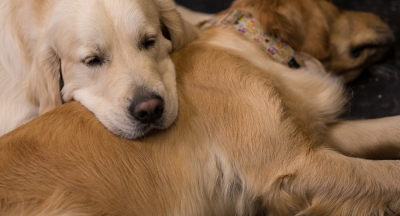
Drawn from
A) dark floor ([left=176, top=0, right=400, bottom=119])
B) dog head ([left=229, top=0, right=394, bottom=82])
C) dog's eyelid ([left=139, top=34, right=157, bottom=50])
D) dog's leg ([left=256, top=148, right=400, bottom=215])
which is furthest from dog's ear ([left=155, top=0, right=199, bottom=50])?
dark floor ([left=176, top=0, right=400, bottom=119])

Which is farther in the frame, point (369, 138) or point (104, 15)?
point (369, 138)

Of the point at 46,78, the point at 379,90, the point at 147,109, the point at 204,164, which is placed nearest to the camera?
the point at 147,109

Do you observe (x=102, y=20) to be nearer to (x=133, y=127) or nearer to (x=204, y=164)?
(x=133, y=127)

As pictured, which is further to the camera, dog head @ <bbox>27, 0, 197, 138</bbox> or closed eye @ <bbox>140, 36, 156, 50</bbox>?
closed eye @ <bbox>140, 36, 156, 50</bbox>

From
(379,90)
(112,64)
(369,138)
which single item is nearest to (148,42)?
(112,64)

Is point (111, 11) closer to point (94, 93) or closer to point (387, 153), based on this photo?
point (94, 93)

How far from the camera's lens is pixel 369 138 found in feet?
5.22

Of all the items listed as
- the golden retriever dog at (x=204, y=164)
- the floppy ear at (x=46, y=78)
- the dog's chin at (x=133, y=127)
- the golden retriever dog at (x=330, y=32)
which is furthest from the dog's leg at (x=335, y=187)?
the floppy ear at (x=46, y=78)

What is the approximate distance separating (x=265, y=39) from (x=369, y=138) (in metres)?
0.50

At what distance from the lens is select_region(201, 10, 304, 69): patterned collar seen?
167 cm

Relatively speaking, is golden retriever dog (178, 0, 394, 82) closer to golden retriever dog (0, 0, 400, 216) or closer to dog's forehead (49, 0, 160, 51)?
golden retriever dog (0, 0, 400, 216)

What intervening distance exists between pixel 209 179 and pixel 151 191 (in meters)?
0.18

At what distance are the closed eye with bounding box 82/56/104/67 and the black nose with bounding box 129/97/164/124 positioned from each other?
0.67ft

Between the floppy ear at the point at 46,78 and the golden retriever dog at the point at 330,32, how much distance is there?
2.40 feet
